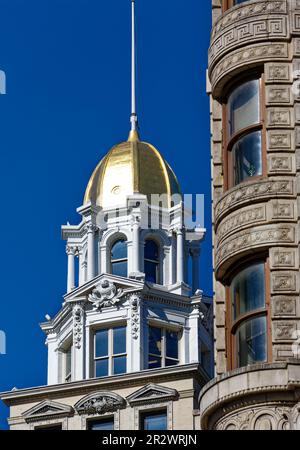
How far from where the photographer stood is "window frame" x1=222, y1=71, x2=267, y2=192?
1836 inches

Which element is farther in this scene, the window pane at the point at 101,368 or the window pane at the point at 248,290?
the window pane at the point at 101,368

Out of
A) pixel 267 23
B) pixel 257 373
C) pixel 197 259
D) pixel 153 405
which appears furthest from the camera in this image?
pixel 197 259

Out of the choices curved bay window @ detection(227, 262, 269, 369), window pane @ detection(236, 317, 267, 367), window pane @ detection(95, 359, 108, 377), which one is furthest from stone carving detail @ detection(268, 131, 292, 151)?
window pane @ detection(95, 359, 108, 377)

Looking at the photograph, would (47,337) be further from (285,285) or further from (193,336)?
(285,285)

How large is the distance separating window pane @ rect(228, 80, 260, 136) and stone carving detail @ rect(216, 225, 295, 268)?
2648mm

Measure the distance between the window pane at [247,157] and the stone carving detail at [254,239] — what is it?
4.78 feet

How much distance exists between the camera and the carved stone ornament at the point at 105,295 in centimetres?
8595

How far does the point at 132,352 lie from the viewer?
8494 cm

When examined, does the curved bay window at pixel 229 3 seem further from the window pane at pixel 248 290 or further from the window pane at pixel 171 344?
the window pane at pixel 171 344

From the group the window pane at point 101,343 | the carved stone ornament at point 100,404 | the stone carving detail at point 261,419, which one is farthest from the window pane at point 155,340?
the stone carving detail at point 261,419

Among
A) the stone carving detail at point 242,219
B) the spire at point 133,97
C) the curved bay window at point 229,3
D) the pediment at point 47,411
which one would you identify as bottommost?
the stone carving detail at point 242,219
